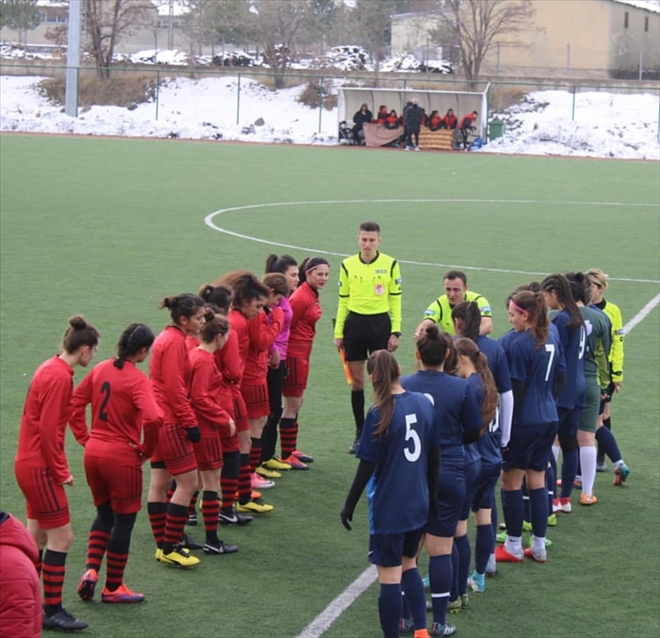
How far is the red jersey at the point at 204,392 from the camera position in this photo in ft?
25.8

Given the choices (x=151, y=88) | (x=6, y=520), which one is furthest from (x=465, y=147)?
(x=6, y=520)

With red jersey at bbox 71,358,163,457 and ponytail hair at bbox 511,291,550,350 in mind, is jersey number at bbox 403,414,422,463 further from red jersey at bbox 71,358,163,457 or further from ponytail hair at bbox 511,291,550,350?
ponytail hair at bbox 511,291,550,350

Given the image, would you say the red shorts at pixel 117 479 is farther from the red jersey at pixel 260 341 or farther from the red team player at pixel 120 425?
the red jersey at pixel 260 341

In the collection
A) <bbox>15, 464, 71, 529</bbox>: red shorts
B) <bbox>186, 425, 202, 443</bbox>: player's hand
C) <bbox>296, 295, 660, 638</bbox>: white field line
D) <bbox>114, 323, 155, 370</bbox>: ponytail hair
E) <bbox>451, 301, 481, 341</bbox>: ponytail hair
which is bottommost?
<bbox>296, 295, 660, 638</bbox>: white field line

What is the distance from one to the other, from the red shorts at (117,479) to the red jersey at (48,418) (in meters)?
0.27

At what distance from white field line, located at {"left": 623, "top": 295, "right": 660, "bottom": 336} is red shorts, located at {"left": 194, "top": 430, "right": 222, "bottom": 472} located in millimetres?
8997

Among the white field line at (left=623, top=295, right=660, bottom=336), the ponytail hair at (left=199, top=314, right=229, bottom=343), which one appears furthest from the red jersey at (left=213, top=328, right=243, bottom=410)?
the white field line at (left=623, top=295, right=660, bottom=336)

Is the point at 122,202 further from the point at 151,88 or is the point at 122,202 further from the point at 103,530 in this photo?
the point at 151,88

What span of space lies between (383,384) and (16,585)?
9.56 ft

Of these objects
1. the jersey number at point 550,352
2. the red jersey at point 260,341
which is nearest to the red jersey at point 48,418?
the red jersey at point 260,341

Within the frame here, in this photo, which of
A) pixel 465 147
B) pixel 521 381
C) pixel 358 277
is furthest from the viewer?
pixel 465 147

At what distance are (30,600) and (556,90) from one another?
211ft

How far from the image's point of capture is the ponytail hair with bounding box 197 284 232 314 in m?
8.41

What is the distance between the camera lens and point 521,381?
8.00 m
